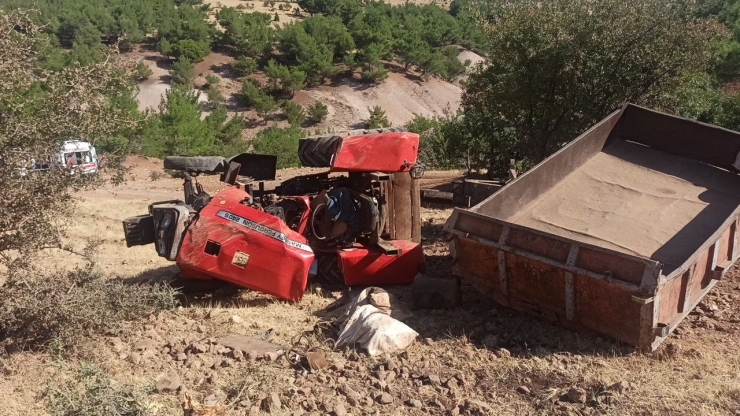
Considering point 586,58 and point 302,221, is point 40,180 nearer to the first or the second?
point 302,221

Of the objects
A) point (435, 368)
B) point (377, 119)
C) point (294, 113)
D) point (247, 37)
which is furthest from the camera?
point (247, 37)

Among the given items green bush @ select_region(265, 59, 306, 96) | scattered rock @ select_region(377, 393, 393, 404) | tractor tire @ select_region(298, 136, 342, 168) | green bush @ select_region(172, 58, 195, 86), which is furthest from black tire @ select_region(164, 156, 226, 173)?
green bush @ select_region(265, 59, 306, 96)

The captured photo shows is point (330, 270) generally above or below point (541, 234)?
below

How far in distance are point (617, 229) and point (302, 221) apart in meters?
3.24

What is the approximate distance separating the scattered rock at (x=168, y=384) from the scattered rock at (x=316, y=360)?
38.3 inches

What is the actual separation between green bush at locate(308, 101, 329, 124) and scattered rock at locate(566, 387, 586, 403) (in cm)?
3878

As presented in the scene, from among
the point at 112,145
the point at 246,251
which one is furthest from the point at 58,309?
the point at 112,145

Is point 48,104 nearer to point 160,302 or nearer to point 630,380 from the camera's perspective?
point 160,302

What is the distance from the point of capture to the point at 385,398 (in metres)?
4.70

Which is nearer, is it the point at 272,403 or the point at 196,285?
the point at 272,403

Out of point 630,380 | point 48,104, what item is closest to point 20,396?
point 48,104

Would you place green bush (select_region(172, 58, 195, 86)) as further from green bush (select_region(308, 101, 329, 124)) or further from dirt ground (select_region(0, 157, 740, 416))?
dirt ground (select_region(0, 157, 740, 416))

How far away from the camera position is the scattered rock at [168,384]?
15.8 feet

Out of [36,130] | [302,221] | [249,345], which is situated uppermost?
[36,130]
